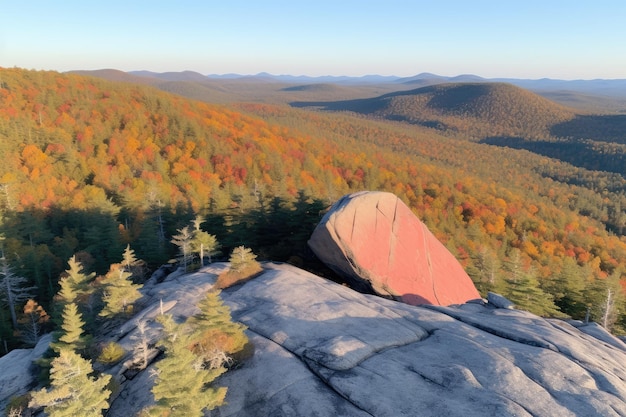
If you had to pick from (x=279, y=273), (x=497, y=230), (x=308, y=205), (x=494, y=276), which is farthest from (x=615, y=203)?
(x=279, y=273)

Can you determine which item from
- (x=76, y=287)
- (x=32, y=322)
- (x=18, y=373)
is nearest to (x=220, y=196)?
(x=76, y=287)

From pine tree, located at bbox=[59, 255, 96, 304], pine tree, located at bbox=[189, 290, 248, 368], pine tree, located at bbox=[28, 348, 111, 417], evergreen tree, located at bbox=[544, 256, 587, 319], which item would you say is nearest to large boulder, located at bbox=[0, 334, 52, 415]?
pine tree, located at bbox=[59, 255, 96, 304]

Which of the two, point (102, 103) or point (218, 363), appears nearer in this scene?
point (218, 363)

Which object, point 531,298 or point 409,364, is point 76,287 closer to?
point 409,364

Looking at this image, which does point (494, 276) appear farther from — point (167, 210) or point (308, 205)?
point (167, 210)

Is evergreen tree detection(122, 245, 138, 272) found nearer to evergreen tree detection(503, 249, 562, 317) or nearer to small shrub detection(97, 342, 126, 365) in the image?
small shrub detection(97, 342, 126, 365)

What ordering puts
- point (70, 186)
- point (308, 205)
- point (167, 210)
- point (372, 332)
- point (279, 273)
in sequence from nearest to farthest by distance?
point (372, 332), point (279, 273), point (308, 205), point (167, 210), point (70, 186)
